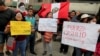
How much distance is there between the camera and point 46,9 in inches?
367

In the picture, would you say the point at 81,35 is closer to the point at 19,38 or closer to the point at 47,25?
the point at 19,38

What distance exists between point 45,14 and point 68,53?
1739mm

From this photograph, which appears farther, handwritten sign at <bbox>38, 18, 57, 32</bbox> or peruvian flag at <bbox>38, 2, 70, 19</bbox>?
peruvian flag at <bbox>38, 2, 70, 19</bbox>

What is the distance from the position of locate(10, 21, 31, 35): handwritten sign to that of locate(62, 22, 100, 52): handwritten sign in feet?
3.45

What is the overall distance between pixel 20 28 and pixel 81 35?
5.28ft

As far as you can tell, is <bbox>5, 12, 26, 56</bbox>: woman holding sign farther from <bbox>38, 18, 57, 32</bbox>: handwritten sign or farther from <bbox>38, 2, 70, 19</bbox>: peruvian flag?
<bbox>38, 2, 70, 19</bbox>: peruvian flag

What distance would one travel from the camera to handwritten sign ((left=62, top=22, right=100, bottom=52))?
6277 millimetres

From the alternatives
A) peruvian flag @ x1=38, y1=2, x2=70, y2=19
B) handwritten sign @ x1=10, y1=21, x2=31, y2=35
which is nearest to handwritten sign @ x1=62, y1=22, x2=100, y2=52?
handwritten sign @ x1=10, y1=21, x2=31, y2=35

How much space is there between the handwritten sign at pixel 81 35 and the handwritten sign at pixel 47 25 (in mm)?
1090

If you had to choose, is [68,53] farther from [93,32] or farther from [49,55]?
[93,32]

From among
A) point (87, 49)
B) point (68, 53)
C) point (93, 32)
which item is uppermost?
point (93, 32)

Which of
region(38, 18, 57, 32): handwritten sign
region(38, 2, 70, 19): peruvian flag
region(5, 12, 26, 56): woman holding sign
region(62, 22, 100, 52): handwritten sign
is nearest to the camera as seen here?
region(62, 22, 100, 52): handwritten sign

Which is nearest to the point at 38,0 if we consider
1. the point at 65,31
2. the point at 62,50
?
the point at 62,50

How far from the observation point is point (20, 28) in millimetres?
6957
